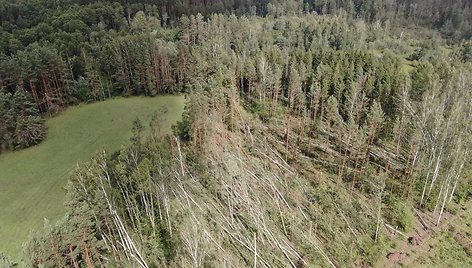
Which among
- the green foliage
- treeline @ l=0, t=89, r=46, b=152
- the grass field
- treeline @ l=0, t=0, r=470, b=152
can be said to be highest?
treeline @ l=0, t=0, r=470, b=152

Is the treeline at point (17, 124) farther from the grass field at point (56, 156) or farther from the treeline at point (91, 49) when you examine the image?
the treeline at point (91, 49)

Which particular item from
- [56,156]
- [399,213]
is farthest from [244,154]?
[56,156]

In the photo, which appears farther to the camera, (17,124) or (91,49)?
(91,49)

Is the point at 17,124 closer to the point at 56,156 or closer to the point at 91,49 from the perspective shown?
the point at 56,156

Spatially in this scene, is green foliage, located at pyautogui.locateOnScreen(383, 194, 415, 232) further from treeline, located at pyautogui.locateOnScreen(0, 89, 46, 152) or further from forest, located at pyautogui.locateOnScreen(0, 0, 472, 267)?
treeline, located at pyautogui.locateOnScreen(0, 89, 46, 152)

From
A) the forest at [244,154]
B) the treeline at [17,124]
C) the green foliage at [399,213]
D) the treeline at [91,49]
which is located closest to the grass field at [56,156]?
the treeline at [17,124]

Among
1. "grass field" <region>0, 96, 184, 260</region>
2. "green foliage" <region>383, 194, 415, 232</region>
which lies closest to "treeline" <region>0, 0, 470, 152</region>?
"grass field" <region>0, 96, 184, 260</region>
